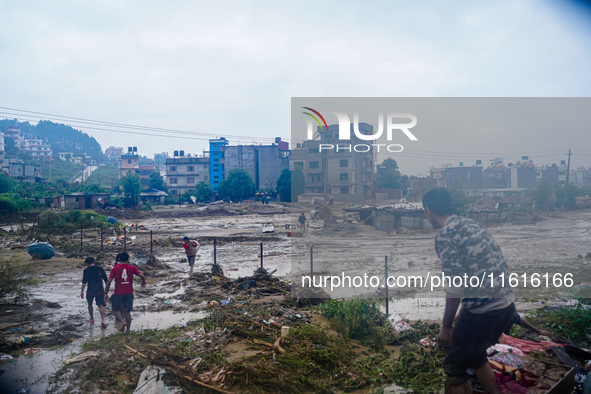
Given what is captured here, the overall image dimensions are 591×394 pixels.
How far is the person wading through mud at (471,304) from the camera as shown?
3.02 metres

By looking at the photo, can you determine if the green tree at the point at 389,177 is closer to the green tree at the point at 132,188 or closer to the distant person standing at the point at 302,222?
the distant person standing at the point at 302,222

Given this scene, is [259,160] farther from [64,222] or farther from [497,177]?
[64,222]

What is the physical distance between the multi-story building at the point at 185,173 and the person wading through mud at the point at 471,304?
3010 inches

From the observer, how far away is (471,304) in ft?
10.1

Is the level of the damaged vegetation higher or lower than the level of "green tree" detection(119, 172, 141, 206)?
lower

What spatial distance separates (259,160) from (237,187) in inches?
679

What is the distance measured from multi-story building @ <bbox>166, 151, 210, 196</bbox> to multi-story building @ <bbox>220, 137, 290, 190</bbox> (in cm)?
513

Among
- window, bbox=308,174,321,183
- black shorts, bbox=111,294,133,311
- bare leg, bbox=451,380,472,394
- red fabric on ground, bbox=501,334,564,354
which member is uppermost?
window, bbox=308,174,321,183

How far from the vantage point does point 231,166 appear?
7406cm

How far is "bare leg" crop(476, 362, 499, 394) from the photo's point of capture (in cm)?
306

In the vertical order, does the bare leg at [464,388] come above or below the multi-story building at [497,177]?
below

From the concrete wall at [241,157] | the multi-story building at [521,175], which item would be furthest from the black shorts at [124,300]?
the concrete wall at [241,157]

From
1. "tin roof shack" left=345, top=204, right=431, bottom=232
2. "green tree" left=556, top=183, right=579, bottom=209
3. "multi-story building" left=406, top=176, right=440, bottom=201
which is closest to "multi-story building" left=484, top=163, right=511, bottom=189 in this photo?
"green tree" left=556, top=183, right=579, bottom=209

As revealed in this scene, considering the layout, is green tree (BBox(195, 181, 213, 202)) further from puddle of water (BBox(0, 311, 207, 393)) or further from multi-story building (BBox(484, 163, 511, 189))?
puddle of water (BBox(0, 311, 207, 393))
